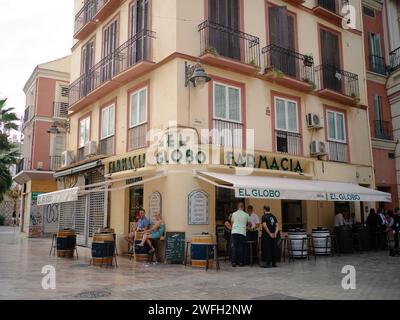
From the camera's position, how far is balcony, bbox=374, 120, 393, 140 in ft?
66.6

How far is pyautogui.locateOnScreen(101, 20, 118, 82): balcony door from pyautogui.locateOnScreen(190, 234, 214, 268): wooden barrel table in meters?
8.19

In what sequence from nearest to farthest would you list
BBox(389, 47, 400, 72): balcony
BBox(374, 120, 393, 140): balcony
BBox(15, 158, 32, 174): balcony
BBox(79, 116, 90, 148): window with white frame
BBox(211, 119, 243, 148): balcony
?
1. BBox(211, 119, 243, 148): balcony
2. BBox(79, 116, 90, 148): window with white frame
3. BBox(374, 120, 393, 140): balcony
4. BBox(389, 47, 400, 72): balcony
5. BBox(15, 158, 32, 174): balcony

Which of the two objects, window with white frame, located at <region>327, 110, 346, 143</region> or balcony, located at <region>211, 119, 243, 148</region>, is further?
window with white frame, located at <region>327, 110, 346, 143</region>

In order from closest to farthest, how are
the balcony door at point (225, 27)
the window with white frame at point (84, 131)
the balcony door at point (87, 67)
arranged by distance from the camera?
1. the balcony door at point (225, 27)
2. the balcony door at point (87, 67)
3. the window with white frame at point (84, 131)

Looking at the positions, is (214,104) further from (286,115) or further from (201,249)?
(201,249)

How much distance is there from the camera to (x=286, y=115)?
53.5 ft

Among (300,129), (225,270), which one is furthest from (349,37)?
(225,270)

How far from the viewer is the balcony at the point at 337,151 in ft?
58.0

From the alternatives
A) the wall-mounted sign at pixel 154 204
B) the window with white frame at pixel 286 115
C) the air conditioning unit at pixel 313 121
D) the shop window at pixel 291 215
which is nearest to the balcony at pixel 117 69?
the wall-mounted sign at pixel 154 204

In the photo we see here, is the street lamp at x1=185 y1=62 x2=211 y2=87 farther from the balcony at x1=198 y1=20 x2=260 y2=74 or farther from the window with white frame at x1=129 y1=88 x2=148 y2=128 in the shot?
the window with white frame at x1=129 y1=88 x2=148 y2=128

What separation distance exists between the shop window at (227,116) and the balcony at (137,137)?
8.51 feet

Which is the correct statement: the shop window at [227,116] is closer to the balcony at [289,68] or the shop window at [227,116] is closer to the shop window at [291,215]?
the balcony at [289,68]

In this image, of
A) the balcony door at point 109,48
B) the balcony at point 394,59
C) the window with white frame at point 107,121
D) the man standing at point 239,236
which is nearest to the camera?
the man standing at point 239,236

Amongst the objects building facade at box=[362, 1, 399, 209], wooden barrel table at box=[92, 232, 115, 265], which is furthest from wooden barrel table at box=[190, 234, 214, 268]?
building facade at box=[362, 1, 399, 209]
